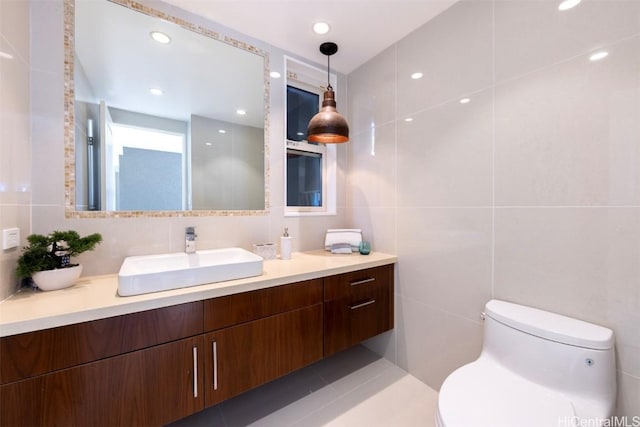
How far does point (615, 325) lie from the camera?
101 cm

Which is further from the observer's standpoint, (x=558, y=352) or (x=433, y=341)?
(x=433, y=341)

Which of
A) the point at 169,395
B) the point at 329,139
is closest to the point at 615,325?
the point at 329,139

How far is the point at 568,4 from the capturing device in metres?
1.10

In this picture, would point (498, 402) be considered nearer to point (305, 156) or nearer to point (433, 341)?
point (433, 341)

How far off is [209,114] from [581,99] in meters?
1.94

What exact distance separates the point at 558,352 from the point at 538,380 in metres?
0.15

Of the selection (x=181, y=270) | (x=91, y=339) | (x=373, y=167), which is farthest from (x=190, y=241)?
(x=373, y=167)

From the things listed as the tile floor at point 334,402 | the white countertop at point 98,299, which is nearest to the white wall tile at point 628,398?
the tile floor at point 334,402

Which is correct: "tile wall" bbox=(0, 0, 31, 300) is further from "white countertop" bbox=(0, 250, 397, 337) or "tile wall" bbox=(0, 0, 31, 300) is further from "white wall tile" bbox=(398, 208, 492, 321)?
"white wall tile" bbox=(398, 208, 492, 321)

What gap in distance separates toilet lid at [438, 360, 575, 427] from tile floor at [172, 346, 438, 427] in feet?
1.87

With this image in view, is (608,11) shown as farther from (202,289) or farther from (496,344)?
(202,289)

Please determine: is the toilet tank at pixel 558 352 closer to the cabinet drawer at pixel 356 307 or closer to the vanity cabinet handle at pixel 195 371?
the cabinet drawer at pixel 356 307

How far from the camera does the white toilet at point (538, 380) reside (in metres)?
0.88

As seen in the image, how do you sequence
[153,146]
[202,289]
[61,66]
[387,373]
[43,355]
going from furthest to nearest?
[387,373]
[153,146]
[61,66]
[202,289]
[43,355]
